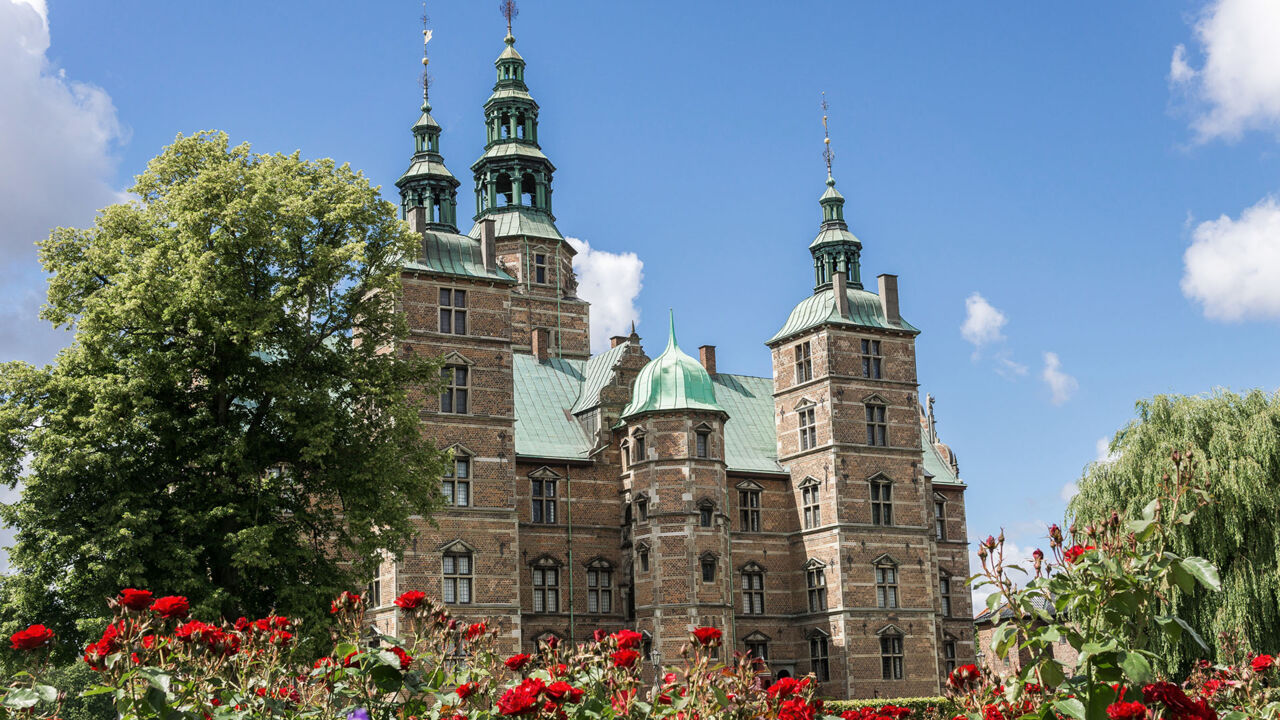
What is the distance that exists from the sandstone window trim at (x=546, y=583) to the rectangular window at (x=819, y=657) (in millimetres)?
9662

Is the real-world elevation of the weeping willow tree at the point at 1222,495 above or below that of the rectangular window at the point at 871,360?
Result: below

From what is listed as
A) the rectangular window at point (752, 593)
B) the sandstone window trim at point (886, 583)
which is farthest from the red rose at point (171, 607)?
the sandstone window trim at point (886, 583)

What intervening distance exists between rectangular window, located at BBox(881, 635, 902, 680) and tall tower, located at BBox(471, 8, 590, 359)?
19.4 meters

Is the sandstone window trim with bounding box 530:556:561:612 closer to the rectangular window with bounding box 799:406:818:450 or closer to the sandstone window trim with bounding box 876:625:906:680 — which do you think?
the rectangular window with bounding box 799:406:818:450

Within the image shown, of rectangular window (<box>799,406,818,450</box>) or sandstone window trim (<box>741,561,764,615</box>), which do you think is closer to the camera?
sandstone window trim (<box>741,561,764,615</box>)

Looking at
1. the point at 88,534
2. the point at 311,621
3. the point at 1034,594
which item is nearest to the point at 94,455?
the point at 88,534

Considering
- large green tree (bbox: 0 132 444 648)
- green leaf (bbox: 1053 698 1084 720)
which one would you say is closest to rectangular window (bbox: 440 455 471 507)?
large green tree (bbox: 0 132 444 648)

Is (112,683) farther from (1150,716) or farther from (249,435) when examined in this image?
(249,435)


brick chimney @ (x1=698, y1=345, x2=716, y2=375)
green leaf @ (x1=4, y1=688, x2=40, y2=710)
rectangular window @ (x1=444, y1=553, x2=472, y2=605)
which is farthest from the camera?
brick chimney @ (x1=698, y1=345, x2=716, y2=375)

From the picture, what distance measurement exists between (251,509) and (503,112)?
1290 inches

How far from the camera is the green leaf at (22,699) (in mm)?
6098

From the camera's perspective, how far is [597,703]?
7.07 metres

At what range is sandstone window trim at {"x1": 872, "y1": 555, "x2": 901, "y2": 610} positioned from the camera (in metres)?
42.7

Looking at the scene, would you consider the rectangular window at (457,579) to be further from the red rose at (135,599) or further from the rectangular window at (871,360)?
the red rose at (135,599)
